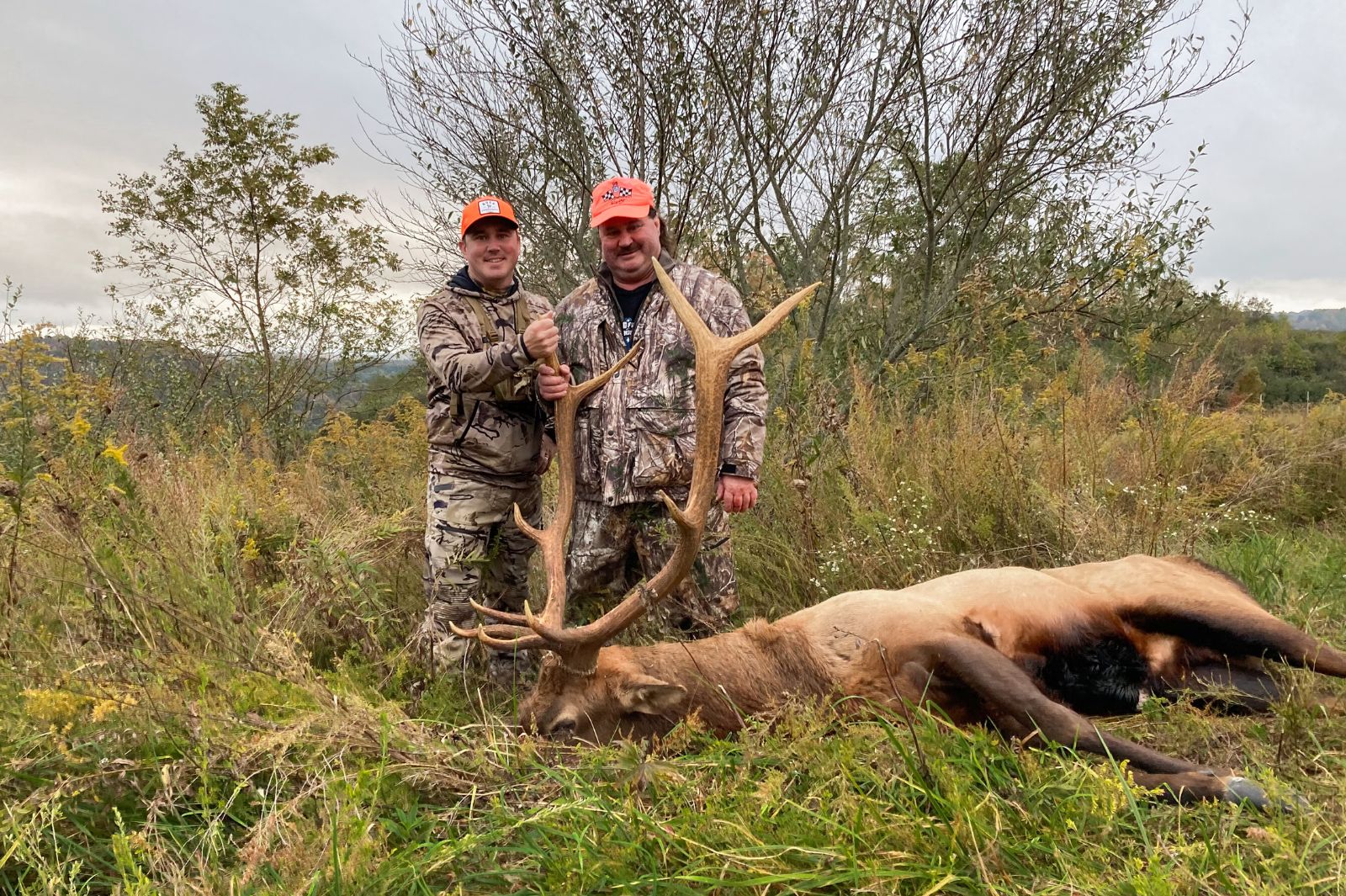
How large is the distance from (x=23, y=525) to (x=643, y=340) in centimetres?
255

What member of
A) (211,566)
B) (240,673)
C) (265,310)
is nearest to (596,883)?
(240,673)

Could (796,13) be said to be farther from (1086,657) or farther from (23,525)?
(23,525)

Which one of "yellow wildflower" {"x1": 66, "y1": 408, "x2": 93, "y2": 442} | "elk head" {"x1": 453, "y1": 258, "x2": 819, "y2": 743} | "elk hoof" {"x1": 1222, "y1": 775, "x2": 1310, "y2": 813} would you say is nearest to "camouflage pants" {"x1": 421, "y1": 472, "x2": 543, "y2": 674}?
"elk head" {"x1": 453, "y1": 258, "x2": 819, "y2": 743}

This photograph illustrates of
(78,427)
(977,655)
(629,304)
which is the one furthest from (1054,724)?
(78,427)

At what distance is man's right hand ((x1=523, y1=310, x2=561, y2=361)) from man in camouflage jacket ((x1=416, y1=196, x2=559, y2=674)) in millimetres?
380

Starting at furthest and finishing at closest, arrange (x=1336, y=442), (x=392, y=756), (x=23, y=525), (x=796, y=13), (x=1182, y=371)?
1. (x=796, y=13)
2. (x=1336, y=442)
3. (x=1182, y=371)
4. (x=23, y=525)
5. (x=392, y=756)

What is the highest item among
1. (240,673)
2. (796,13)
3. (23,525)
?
(796,13)

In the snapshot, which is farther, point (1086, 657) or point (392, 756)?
point (1086, 657)

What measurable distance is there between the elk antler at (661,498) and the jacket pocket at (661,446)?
0.33 m

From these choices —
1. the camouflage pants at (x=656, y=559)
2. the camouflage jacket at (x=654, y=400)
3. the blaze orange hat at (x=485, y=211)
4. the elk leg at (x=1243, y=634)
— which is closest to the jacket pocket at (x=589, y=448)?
the camouflage jacket at (x=654, y=400)

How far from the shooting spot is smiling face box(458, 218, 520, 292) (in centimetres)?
373

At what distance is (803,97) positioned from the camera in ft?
21.1

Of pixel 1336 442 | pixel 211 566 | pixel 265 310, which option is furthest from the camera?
pixel 265 310

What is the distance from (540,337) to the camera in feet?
10.2
